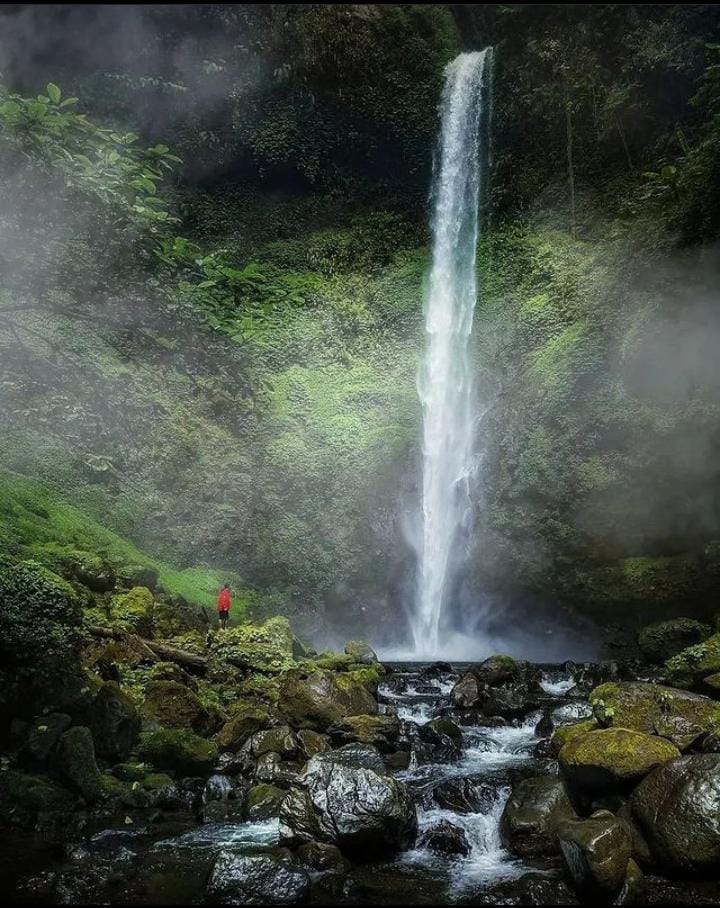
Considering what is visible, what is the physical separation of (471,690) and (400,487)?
8.64m

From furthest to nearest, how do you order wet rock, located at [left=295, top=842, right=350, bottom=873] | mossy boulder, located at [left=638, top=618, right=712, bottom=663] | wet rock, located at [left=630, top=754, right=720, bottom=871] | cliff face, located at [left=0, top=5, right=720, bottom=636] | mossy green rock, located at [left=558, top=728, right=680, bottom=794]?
cliff face, located at [left=0, top=5, right=720, bottom=636], mossy boulder, located at [left=638, top=618, right=712, bottom=663], mossy green rock, located at [left=558, top=728, right=680, bottom=794], wet rock, located at [left=295, top=842, right=350, bottom=873], wet rock, located at [left=630, top=754, right=720, bottom=871]

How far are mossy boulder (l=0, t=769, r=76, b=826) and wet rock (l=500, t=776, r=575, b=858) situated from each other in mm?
4447

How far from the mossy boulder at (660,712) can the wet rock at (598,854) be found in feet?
5.54

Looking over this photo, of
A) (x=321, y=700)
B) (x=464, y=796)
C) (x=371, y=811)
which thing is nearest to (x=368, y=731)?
(x=321, y=700)

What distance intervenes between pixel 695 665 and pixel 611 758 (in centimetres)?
458

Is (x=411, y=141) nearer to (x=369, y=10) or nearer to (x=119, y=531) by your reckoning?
(x=369, y=10)

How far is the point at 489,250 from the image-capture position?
73.8 feet

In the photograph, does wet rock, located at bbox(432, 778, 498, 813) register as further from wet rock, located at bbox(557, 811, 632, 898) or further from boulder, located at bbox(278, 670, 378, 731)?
boulder, located at bbox(278, 670, 378, 731)

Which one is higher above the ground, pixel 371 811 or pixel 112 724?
pixel 112 724

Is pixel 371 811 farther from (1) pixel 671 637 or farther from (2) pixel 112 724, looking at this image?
(1) pixel 671 637

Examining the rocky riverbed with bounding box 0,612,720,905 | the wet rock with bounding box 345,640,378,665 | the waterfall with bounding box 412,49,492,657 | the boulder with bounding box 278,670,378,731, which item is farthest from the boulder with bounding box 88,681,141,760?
the waterfall with bounding box 412,49,492,657

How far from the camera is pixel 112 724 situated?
24.5 feet

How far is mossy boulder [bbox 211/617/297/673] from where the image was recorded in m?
10.7

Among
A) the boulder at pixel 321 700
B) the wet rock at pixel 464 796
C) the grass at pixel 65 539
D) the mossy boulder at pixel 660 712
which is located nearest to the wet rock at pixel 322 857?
the wet rock at pixel 464 796
